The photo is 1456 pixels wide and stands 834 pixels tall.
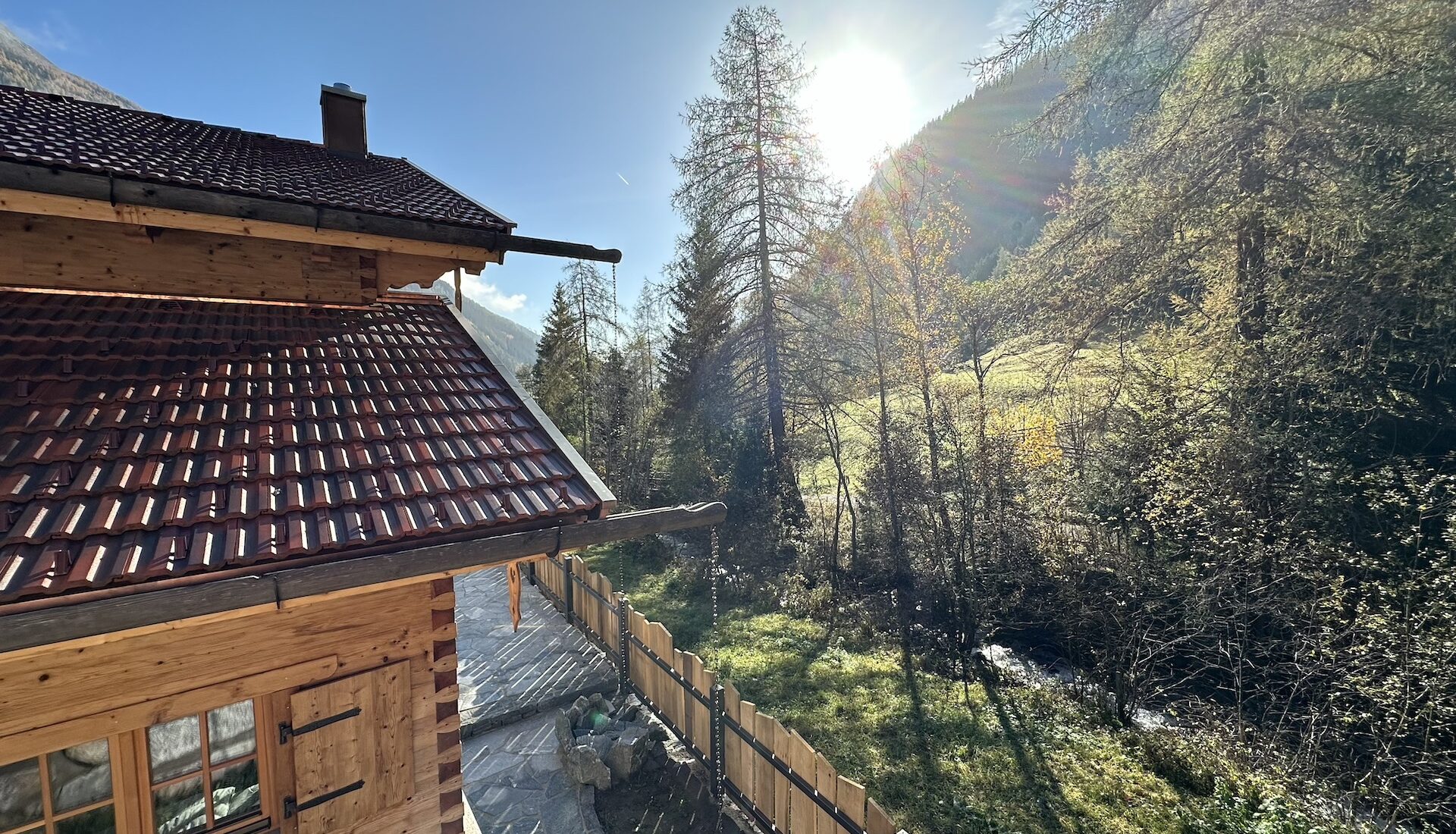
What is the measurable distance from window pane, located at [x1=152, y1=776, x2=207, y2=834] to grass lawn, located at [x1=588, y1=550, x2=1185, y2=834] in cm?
520

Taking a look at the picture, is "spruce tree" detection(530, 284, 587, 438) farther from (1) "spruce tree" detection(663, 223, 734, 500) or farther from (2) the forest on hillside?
(2) the forest on hillside

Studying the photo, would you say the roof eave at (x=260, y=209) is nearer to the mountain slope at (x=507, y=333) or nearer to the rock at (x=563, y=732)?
the rock at (x=563, y=732)

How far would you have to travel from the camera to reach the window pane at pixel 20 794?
241 centimetres

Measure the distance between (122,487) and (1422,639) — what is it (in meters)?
9.50

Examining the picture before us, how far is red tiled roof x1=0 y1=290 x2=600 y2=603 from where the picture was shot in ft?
7.55

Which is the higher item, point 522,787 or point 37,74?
point 37,74

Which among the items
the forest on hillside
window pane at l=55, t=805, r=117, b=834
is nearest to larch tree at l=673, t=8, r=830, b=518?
the forest on hillside

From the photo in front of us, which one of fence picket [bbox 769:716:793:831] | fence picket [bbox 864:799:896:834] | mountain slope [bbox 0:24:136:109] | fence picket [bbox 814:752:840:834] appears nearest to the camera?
fence picket [bbox 864:799:896:834]

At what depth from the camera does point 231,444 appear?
9.36 ft

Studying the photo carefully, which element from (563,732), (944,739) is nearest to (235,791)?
(563,732)

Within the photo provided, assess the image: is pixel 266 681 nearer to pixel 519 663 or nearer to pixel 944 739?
pixel 944 739

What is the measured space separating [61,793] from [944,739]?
7065mm

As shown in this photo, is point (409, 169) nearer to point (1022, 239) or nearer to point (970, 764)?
point (970, 764)

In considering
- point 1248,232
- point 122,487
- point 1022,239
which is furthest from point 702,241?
point 1022,239
